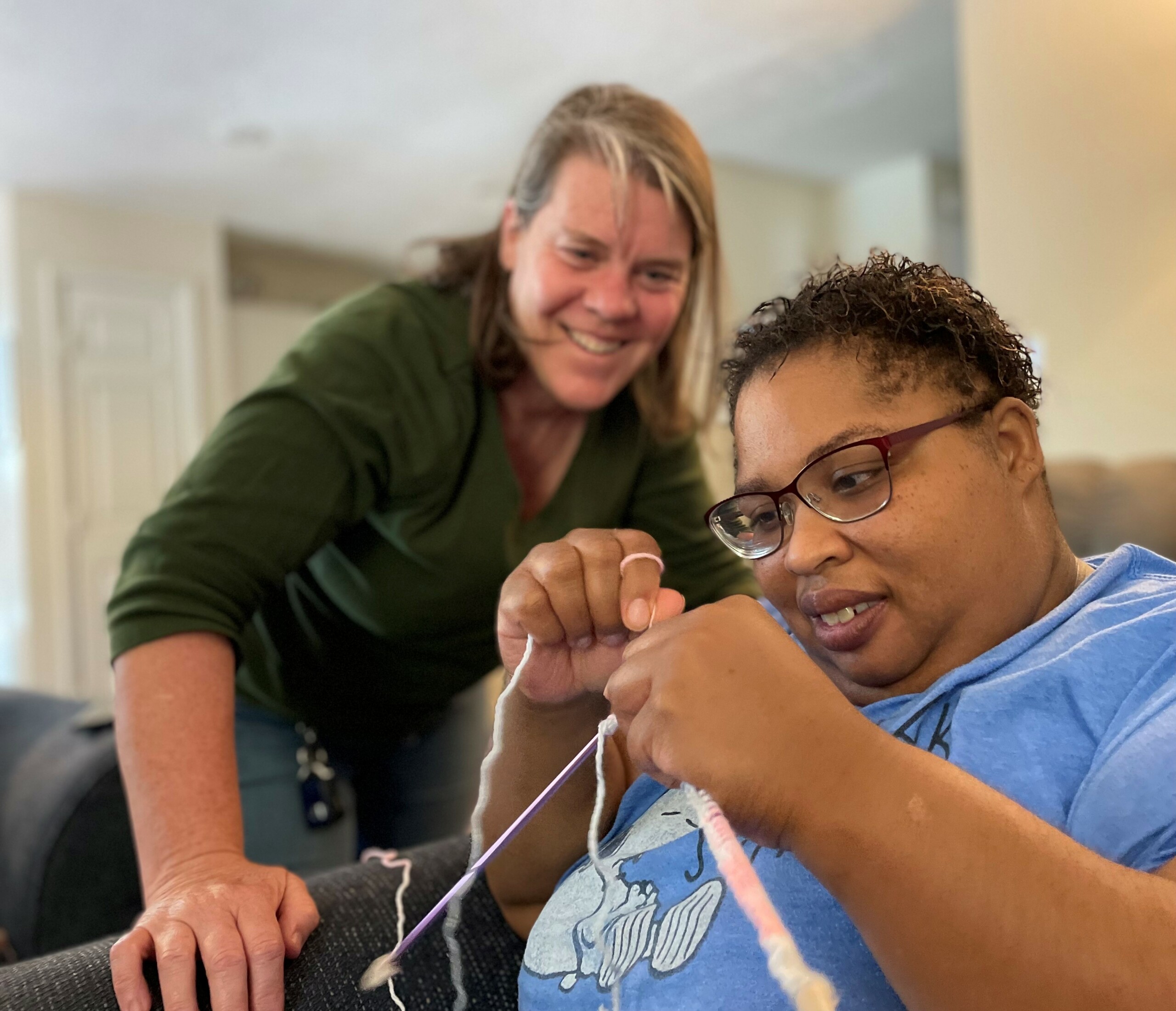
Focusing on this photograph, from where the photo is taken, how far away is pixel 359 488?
1.06m

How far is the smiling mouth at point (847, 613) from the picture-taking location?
0.67 metres

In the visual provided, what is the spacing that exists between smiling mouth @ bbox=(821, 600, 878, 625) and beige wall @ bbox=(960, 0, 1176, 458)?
6.23 ft

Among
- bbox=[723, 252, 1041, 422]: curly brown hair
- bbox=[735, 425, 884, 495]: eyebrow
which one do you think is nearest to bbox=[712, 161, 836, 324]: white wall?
bbox=[723, 252, 1041, 422]: curly brown hair

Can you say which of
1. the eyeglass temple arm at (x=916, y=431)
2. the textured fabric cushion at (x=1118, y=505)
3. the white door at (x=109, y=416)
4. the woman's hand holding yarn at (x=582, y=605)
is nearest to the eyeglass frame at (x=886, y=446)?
the eyeglass temple arm at (x=916, y=431)

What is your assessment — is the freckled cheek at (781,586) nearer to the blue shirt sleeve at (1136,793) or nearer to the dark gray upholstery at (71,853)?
the blue shirt sleeve at (1136,793)

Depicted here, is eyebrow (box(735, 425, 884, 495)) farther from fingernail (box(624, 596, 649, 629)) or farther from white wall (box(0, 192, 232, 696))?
white wall (box(0, 192, 232, 696))

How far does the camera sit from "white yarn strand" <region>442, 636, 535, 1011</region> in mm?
723

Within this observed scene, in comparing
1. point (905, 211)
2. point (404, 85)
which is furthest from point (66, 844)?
point (905, 211)

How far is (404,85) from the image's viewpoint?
13.0ft

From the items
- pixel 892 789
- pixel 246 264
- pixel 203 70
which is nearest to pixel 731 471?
pixel 892 789

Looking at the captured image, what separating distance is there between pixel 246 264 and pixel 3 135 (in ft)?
6.38

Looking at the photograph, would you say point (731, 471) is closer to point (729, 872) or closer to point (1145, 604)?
point (1145, 604)

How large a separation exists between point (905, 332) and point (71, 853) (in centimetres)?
125

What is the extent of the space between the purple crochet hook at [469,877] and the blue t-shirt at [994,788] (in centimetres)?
8
